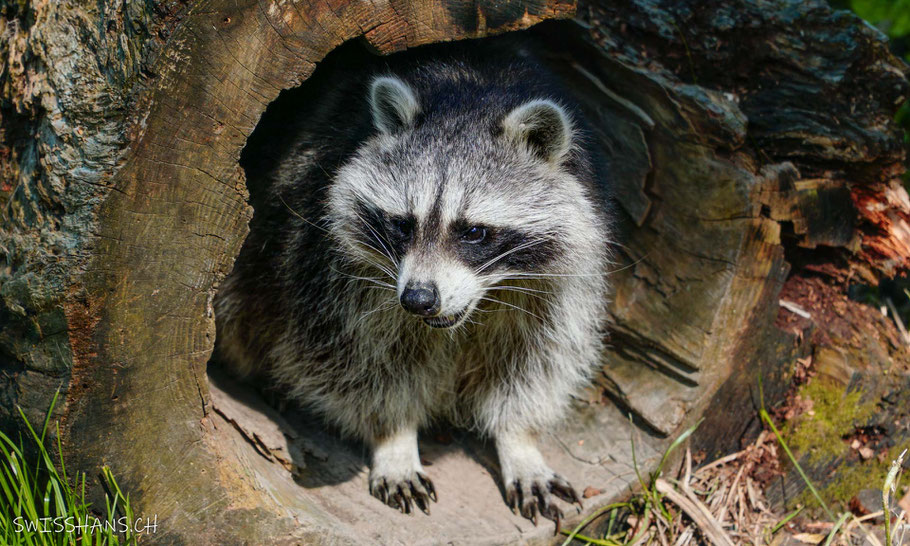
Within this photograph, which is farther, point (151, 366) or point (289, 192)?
point (289, 192)

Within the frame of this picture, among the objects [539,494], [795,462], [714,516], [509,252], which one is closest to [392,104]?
[509,252]

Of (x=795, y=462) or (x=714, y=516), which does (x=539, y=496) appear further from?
(x=795, y=462)

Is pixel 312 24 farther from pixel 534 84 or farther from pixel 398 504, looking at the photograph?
pixel 398 504

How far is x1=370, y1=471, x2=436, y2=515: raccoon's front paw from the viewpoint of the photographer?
10.1 feet

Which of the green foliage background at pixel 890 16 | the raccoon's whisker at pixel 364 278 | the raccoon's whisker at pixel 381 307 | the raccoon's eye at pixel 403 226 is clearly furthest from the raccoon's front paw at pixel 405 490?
the green foliage background at pixel 890 16

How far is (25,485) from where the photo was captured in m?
2.25

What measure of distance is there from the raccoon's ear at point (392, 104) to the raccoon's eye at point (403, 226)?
14.8 inches

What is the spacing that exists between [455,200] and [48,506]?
5.01 ft

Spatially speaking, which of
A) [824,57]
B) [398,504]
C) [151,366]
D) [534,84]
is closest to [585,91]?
[534,84]

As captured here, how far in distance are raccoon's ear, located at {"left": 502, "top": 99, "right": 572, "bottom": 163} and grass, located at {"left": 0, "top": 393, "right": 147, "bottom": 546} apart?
5.40 feet

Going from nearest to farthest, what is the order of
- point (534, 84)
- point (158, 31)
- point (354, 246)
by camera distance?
1. point (158, 31)
2. point (354, 246)
3. point (534, 84)

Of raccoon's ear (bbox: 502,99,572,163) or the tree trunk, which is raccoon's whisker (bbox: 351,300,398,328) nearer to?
the tree trunk

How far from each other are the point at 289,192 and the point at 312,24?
42.4 inches

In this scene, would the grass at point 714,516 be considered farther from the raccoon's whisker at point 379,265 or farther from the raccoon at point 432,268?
the raccoon's whisker at point 379,265
